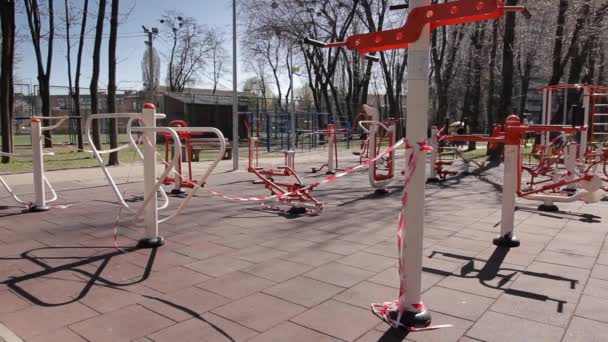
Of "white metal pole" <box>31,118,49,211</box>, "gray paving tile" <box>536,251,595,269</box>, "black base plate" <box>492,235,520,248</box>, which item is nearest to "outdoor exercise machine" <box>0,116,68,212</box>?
"white metal pole" <box>31,118,49,211</box>

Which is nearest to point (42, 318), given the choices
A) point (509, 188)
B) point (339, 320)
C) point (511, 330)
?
point (339, 320)

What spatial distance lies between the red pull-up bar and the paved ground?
1.81 metres

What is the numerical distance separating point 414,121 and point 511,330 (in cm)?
146

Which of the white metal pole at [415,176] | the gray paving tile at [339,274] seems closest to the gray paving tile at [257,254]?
the gray paving tile at [339,274]

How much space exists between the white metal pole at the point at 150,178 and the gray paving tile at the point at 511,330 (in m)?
3.15

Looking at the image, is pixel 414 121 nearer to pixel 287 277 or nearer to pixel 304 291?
pixel 304 291

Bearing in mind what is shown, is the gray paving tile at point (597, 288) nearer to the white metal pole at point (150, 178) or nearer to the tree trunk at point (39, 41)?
the white metal pole at point (150, 178)

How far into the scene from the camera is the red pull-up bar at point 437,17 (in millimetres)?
2578

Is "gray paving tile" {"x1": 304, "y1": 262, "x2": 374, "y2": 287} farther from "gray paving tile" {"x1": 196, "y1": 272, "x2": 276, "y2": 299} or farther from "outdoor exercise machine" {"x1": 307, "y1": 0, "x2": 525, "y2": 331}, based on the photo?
"outdoor exercise machine" {"x1": 307, "y1": 0, "x2": 525, "y2": 331}

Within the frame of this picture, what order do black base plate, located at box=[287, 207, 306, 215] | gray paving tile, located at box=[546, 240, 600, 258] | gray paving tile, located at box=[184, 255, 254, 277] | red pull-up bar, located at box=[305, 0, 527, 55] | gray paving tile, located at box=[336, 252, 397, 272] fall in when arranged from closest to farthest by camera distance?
red pull-up bar, located at box=[305, 0, 527, 55] → gray paving tile, located at box=[184, 255, 254, 277] → gray paving tile, located at box=[336, 252, 397, 272] → gray paving tile, located at box=[546, 240, 600, 258] → black base plate, located at box=[287, 207, 306, 215]

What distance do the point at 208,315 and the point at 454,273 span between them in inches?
85.3

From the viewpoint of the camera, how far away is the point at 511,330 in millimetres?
3004

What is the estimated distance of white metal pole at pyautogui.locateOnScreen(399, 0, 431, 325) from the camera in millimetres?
2854

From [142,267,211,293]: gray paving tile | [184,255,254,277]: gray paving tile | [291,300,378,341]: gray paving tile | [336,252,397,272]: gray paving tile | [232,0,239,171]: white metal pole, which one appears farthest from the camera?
[232,0,239,171]: white metal pole
